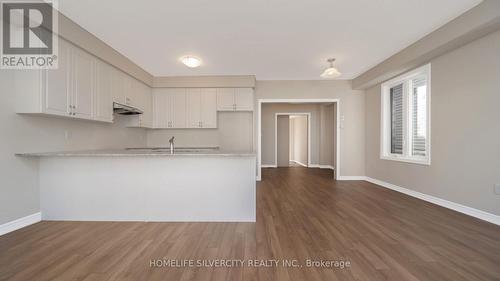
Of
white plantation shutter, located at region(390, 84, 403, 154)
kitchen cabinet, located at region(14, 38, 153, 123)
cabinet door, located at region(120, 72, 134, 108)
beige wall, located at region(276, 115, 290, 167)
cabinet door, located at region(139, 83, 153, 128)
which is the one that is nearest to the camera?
kitchen cabinet, located at region(14, 38, 153, 123)

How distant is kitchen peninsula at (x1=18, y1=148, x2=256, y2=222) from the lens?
2760 mm

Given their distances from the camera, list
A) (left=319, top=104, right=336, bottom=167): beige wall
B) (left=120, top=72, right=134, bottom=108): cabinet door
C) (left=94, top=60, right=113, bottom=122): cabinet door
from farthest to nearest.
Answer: (left=319, top=104, right=336, bottom=167): beige wall → (left=120, top=72, right=134, bottom=108): cabinet door → (left=94, top=60, right=113, bottom=122): cabinet door

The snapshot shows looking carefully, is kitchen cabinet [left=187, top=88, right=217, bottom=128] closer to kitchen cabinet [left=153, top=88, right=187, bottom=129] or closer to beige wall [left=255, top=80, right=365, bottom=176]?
kitchen cabinet [left=153, top=88, right=187, bottom=129]

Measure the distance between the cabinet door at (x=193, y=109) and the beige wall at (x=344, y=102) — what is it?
157cm

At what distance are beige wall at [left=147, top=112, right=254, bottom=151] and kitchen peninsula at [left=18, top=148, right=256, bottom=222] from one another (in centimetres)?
279

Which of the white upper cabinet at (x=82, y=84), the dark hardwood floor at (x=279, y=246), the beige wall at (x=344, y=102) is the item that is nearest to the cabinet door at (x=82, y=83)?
the white upper cabinet at (x=82, y=84)

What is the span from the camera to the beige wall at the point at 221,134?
5547mm

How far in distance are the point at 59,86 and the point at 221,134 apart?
11.2ft

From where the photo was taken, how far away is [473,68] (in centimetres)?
288

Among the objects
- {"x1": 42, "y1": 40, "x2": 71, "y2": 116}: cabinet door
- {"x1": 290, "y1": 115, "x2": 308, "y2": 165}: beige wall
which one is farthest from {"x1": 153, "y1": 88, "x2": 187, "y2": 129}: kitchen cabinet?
{"x1": 290, "y1": 115, "x2": 308, "y2": 165}: beige wall

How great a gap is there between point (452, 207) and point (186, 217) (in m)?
3.92

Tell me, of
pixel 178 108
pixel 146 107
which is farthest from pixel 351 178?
pixel 146 107

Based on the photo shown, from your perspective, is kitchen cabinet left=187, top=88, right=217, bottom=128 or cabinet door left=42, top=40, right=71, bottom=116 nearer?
cabinet door left=42, top=40, right=71, bottom=116

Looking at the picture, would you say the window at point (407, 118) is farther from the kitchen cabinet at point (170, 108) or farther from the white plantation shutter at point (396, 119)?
the kitchen cabinet at point (170, 108)
